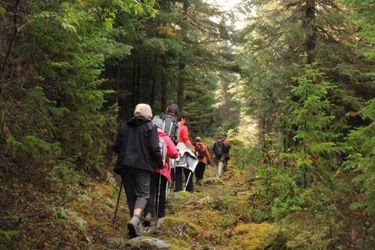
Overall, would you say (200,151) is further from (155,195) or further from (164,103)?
(155,195)

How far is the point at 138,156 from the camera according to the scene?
567cm

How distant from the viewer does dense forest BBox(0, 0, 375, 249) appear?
4.55m

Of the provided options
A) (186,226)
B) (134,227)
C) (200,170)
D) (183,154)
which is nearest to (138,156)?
(134,227)

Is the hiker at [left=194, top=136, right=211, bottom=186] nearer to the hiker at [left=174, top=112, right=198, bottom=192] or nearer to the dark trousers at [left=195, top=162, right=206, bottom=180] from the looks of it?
the dark trousers at [left=195, top=162, right=206, bottom=180]

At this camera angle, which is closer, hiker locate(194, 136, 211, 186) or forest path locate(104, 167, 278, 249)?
forest path locate(104, 167, 278, 249)

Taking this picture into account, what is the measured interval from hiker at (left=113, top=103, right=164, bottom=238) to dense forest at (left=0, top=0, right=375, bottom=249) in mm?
1003

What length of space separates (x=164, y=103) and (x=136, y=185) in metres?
11.0

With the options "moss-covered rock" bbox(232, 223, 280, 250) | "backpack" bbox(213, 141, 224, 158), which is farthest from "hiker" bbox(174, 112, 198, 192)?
"backpack" bbox(213, 141, 224, 158)

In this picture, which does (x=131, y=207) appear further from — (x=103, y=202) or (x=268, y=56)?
(x=268, y=56)

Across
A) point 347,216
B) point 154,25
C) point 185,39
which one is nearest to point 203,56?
point 185,39

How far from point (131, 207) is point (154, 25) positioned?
1024cm

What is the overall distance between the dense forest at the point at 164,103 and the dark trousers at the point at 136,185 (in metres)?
0.99

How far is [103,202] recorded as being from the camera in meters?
8.02

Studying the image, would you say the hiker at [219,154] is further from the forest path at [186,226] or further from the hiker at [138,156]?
the hiker at [138,156]
